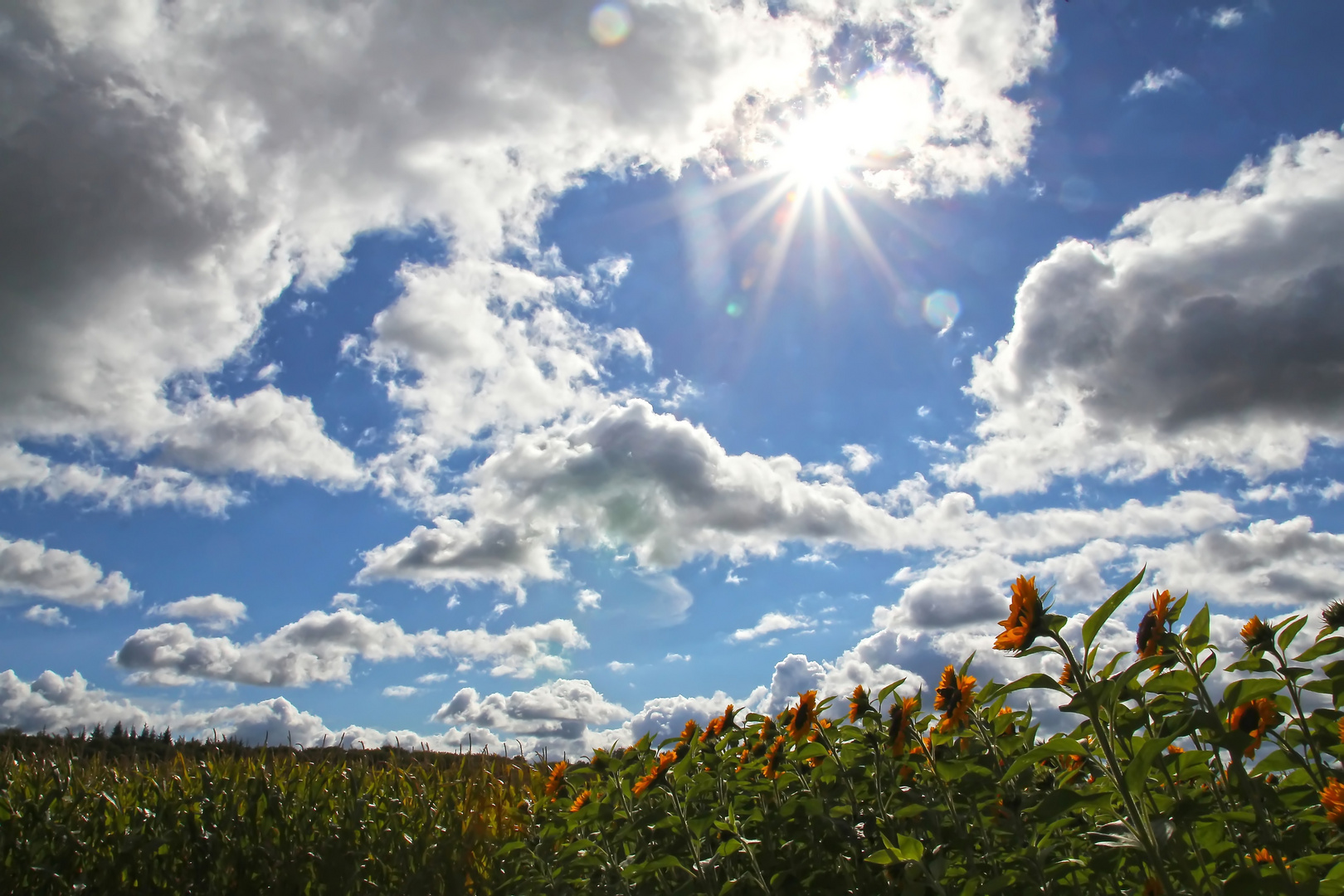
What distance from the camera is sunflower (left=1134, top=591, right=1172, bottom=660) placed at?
2779 mm

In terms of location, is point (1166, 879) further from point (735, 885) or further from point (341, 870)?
point (341, 870)

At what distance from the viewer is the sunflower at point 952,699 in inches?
143

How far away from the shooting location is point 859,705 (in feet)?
13.6

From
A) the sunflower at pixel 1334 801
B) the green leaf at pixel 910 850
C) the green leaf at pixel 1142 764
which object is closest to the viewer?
the green leaf at pixel 1142 764

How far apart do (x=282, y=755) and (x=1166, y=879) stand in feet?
26.8

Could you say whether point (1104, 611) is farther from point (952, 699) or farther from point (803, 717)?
point (803, 717)

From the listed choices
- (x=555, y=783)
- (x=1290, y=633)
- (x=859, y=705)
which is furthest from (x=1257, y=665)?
(x=555, y=783)

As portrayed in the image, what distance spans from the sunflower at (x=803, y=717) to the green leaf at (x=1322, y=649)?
2270mm

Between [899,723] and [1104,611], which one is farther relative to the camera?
[899,723]

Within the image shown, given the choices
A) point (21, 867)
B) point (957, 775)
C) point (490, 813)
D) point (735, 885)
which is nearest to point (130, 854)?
point (21, 867)

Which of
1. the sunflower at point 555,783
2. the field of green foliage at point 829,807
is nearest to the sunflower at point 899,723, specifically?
the field of green foliage at point 829,807

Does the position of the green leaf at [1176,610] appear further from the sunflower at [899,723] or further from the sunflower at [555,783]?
the sunflower at [555,783]

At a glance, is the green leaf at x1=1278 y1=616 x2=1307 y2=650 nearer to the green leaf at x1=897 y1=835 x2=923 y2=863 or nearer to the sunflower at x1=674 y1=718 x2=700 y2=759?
the green leaf at x1=897 y1=835 x2=923 y2=863

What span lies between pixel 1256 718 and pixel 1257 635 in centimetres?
32
